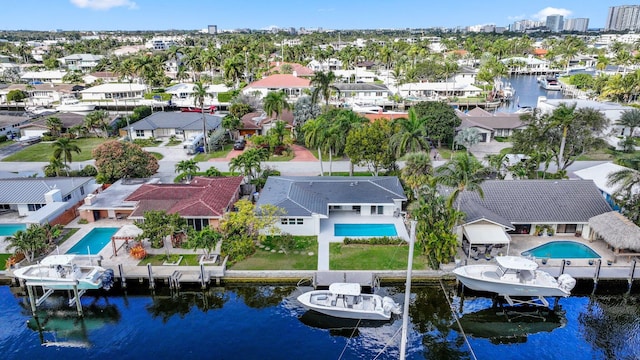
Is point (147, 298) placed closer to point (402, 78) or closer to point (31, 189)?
point (31, 189)

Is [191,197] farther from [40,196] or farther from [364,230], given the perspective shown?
[364,230]

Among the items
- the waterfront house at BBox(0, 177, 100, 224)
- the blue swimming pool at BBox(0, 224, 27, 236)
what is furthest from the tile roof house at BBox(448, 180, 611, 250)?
the blue swimming pool at BBox(0, 224, 27, 236)

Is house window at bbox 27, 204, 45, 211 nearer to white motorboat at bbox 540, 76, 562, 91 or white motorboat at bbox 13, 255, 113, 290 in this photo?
white motorboat at bbox 13, 255, 113, 290

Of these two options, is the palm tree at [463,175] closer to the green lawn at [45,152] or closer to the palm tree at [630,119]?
the palm tree at [630,119]

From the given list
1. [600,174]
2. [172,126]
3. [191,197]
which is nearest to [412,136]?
[600,174]

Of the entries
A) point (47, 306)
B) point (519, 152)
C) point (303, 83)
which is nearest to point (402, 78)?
point (303, 83)
